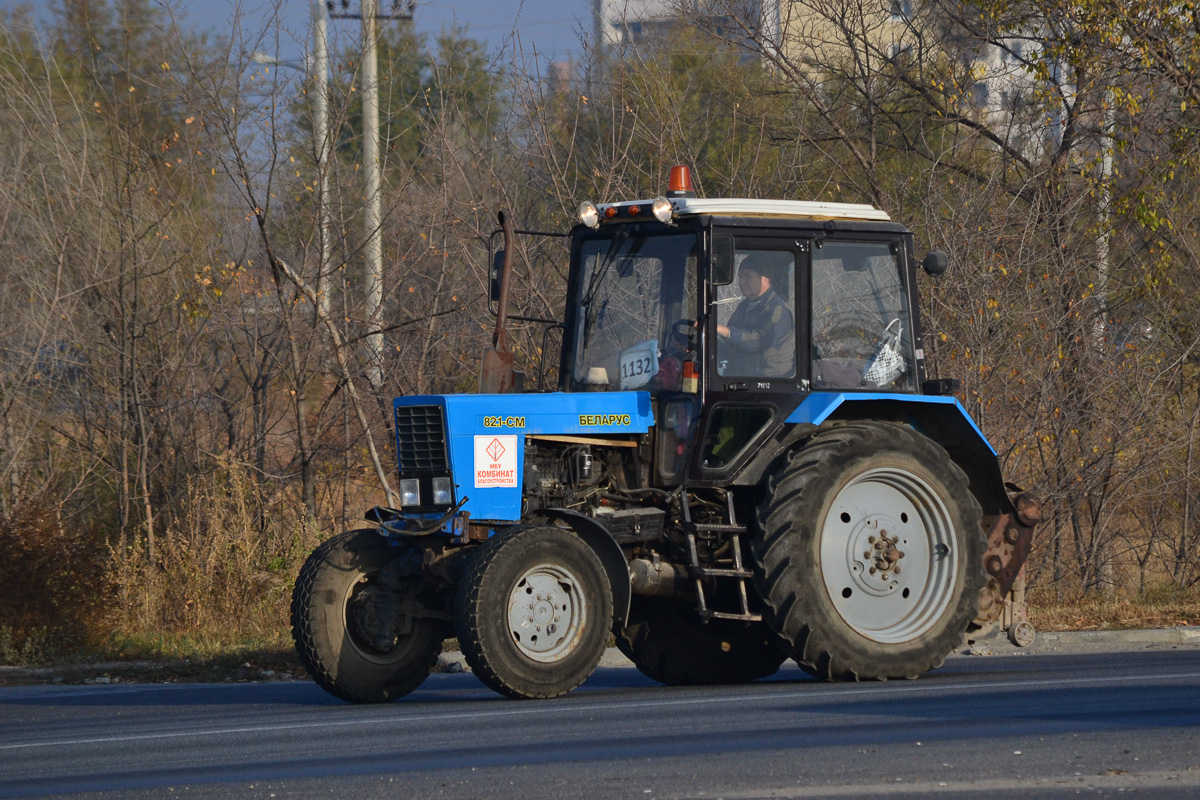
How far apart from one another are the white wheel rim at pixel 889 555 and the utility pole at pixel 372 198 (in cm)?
715

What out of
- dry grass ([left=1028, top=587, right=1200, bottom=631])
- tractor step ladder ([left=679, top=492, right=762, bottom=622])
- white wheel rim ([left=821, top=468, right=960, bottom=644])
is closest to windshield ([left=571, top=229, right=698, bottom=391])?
tractor step ladder ([left=679, top=492, right=762, bottom=622])

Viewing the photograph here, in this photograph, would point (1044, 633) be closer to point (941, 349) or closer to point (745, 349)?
point (941, 349)

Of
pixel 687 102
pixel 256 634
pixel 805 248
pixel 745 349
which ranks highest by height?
pixel 687 102

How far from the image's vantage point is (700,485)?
9289 millimetres

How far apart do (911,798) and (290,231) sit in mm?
11801

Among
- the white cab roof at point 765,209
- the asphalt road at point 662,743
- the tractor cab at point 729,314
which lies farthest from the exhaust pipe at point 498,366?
the asphalt road at point 662,743

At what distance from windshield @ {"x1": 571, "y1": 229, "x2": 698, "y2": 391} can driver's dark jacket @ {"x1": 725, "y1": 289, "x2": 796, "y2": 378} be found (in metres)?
0.31

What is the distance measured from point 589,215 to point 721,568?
2362mm

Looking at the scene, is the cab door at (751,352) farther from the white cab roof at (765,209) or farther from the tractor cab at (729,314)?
the white cab roof at (765,209)

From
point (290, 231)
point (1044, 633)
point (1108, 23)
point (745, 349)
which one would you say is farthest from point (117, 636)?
point (1108, 23)

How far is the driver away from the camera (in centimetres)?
938

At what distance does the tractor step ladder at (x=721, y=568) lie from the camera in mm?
8984

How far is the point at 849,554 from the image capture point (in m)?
9.36

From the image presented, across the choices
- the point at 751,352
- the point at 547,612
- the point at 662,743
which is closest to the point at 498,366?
the point at 751,352
